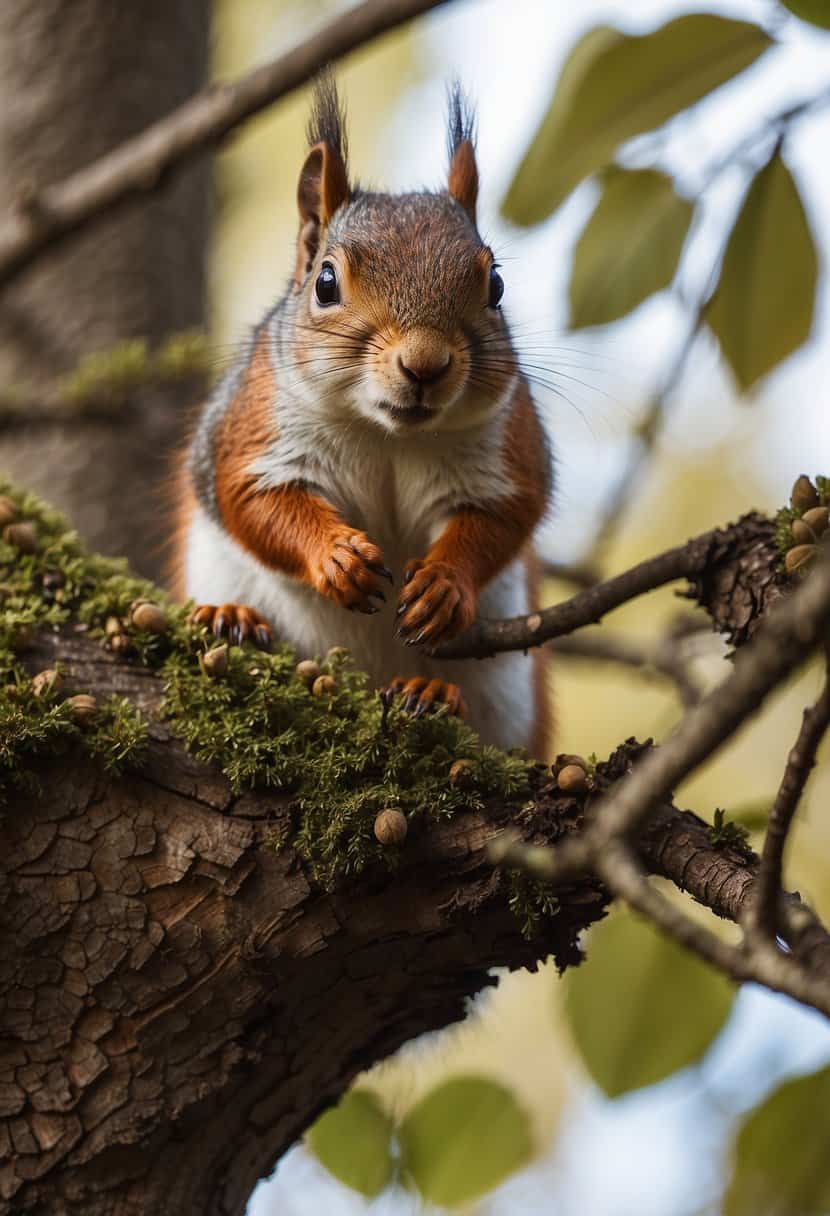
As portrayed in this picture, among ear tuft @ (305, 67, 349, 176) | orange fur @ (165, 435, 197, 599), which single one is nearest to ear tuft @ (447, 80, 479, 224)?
ear tuft @ (305, 67, 349, 176)

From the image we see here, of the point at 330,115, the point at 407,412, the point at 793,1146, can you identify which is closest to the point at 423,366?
the point at 407,412

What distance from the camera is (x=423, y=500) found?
2271mm

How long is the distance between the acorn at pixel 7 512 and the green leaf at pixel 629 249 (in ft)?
3.14

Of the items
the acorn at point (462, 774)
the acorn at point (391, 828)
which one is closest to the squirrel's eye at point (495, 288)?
the acorn at point (462, 774)

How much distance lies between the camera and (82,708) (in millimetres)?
1715

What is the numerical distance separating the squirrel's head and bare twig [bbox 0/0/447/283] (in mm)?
161

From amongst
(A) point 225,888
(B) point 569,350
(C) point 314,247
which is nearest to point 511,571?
(B) point 569,350

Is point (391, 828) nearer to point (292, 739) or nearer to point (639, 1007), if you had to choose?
point (292, 739)

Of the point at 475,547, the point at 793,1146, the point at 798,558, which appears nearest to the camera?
the point at 793,1146

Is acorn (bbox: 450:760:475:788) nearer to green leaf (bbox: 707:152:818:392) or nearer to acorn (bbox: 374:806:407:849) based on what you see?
acorn (bbox: 374:806:407:849)

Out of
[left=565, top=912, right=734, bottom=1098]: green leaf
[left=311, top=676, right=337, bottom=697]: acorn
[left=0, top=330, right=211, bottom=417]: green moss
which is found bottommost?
[left=565, top=912, right=734, bottom=1098]: green leaf

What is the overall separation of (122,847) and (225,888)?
15 centimetres

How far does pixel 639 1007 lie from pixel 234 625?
0.84m

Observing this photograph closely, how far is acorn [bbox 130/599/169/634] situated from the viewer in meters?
1.91
